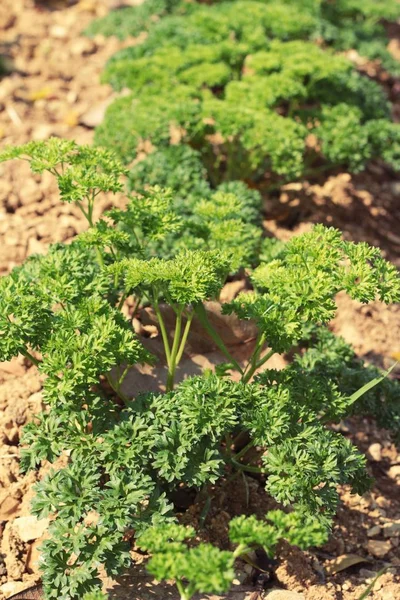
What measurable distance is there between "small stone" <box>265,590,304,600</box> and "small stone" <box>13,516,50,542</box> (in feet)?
3.48

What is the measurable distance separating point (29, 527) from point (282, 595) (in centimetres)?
119

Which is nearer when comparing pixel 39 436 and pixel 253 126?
pixel 39 436

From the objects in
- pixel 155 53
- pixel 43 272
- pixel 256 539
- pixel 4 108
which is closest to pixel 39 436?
pixel 43 272

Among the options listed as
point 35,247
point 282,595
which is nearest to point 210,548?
point 282,595

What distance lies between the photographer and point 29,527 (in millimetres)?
3969

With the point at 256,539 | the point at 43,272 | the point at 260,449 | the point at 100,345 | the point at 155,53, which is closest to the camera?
the point at 256,539

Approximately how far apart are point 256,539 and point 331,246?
1.32 m

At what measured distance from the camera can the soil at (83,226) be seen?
13.0 feet

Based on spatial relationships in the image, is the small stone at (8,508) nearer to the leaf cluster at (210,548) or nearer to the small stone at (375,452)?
the leaf cluster at (210,548)

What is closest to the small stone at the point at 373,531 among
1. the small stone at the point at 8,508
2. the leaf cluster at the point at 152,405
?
the leaf cluster at the point at 152,405

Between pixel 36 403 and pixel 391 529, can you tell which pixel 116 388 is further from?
pixel 391 529

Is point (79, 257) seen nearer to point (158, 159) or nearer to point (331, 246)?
→ point (331, 246)

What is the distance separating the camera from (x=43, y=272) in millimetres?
3939

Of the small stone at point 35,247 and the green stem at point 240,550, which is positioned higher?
the green stem at point 240,550
